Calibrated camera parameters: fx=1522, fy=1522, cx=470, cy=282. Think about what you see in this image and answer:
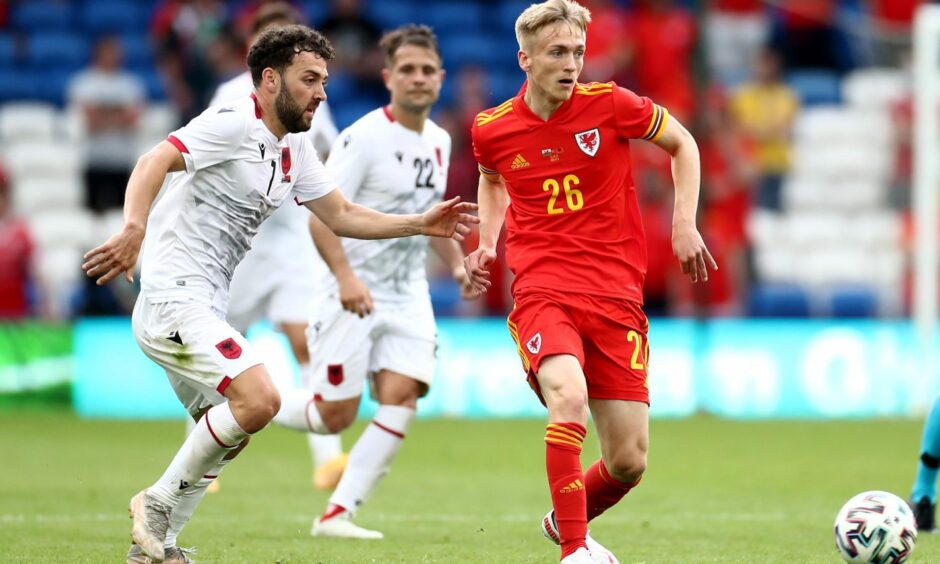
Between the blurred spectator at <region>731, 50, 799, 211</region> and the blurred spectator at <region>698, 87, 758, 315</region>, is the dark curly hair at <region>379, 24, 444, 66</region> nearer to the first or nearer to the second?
the blurred spectator at <region>698, 87, 758, 315</region>

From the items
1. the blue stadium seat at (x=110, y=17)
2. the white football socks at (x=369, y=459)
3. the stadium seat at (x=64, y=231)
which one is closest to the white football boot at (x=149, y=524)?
the white football socks at (x=369, y=459)

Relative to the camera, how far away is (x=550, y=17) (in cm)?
658

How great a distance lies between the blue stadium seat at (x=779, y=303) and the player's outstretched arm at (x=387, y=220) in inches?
404

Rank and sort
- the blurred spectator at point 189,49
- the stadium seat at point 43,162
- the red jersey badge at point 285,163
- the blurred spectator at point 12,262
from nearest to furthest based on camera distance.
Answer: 1. the red jersey badge at point 285,163
2. the blurred spectator at point 12,262
3. the blurred spectator at point 189,49
4. the stadium seat at point 43,162

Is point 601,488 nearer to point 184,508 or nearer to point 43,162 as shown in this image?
point 184,508

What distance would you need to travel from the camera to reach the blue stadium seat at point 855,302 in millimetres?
16812

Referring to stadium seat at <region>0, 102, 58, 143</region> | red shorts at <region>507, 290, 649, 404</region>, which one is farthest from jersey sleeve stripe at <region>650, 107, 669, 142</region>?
stadium seat at <region>0, 102, 58, 143</region>

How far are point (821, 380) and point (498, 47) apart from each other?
7.45 m

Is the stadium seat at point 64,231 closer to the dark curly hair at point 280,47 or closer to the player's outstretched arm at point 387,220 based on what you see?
the player's outstretched arm at point 387,220

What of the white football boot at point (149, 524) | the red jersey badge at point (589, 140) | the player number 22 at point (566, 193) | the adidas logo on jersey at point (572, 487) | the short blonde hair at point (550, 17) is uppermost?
the short blonde hair at point (550, 17)

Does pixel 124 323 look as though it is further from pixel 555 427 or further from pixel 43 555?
pixel 555 427

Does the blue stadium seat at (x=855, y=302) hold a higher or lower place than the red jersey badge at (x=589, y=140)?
lower

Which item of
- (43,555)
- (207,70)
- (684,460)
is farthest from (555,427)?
(207,70)

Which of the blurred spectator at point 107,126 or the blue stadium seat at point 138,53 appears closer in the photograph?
the blurred spectator at point 107,126
